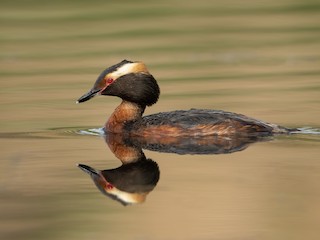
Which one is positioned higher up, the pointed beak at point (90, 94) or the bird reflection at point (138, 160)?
the pointed beak at point (90, 94)

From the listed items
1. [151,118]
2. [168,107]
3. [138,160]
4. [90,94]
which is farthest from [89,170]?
[168,107]

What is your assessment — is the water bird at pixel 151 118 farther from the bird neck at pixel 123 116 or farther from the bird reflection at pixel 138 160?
the bird reflection at pixel 138 160

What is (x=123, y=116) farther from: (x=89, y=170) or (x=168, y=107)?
(x=89, y=170)

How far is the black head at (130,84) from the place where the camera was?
14398mm

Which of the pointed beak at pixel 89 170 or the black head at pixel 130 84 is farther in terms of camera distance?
the black head at pixel 130 84

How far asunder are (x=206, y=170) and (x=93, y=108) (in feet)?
17.0

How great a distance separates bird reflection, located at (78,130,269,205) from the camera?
10727 mm

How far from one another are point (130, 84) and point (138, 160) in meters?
2.28

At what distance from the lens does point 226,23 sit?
26031 millimetres

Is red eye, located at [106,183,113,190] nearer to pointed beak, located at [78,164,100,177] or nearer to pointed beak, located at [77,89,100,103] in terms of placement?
pointed beak, located at [78,164,100,177]

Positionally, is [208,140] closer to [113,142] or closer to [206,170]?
[113,142]

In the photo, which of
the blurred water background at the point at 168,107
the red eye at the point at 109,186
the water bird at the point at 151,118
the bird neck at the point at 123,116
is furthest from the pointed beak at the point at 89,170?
the bird neck at the point at 123,116

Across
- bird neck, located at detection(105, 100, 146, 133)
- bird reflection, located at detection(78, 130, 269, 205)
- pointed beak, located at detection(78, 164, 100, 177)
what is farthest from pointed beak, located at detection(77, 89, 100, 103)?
pointed beak, located at detection(78, 164, 100, 177)

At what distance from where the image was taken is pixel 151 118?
14.0m
